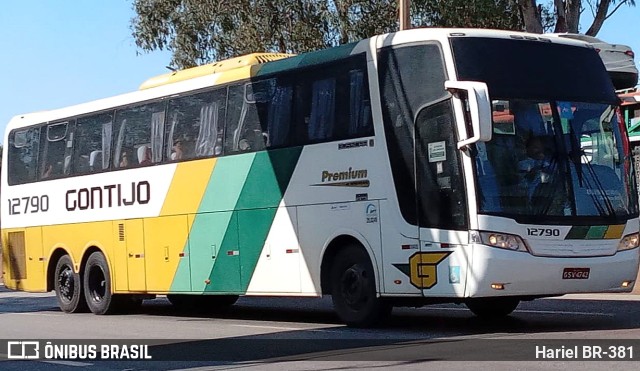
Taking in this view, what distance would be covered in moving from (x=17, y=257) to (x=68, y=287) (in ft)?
6.58

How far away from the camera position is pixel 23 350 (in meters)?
14.4

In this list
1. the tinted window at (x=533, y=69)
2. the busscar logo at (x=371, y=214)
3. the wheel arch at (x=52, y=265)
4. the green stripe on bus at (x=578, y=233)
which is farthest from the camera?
the wheel arch at (x=52, y=265)

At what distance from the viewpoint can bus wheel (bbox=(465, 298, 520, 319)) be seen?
1622 centimetres

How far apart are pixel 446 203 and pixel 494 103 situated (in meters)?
1.31

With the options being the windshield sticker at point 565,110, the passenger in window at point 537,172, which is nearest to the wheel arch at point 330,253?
the passenger in window at point 537,172

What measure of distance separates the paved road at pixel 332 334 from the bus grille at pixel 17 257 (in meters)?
1.59

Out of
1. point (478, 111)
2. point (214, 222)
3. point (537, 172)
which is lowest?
point (214, 222)

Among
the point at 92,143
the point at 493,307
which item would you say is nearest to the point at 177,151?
the point at 92,143

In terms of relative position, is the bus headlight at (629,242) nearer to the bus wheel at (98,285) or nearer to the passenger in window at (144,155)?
the passenger in window at (144,155)

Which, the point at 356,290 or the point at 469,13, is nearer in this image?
the point at 356,290

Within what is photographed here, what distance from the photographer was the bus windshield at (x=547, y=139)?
14.0m

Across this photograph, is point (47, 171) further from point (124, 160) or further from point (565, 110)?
point (565, 110)

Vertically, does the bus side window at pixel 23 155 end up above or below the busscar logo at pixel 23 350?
above

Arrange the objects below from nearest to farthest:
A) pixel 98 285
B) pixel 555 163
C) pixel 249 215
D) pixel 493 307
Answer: pixel 555 163, pixel 493 307, pixel 249 215, pixel 98 285
